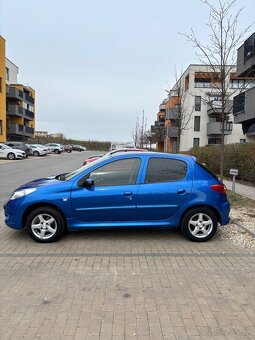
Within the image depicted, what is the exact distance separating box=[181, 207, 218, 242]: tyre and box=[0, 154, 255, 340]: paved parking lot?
6.4 inches

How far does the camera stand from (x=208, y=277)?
4.23 metres

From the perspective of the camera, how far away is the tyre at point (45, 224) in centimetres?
548

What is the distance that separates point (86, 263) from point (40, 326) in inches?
63.0

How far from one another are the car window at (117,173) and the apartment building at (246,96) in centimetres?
1337

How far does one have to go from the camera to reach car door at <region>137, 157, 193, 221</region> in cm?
556

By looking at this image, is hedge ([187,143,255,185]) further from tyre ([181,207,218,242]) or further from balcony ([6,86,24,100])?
balcony ([6,86,24,100])

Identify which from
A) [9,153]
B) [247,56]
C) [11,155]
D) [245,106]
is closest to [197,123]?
[11,155]

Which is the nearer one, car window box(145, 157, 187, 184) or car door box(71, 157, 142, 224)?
car door box(71, 157, 142, 224)

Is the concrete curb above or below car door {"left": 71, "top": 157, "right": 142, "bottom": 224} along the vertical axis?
below

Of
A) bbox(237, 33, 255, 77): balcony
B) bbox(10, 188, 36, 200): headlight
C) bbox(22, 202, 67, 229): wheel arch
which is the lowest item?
bbox(22, 202, 67, 229): wheel arch

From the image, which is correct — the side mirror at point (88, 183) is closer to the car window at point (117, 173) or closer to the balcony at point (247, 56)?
the car window at point (117, 173)

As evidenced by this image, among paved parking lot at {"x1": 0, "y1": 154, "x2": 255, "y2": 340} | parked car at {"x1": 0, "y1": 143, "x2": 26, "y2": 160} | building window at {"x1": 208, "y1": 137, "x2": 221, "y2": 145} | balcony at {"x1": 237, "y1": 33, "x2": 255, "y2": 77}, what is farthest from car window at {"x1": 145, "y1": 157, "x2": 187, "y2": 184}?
building window at {"x1": 208, "y1": 137, "x2": 221, "y2": 145}

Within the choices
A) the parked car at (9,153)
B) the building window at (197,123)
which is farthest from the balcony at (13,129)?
the building window at (197,123)

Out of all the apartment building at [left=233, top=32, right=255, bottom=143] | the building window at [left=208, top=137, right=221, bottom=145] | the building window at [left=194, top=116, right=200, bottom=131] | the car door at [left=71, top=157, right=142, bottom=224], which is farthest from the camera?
the building window at [left=194, top=116, right=200, bottom=131]
